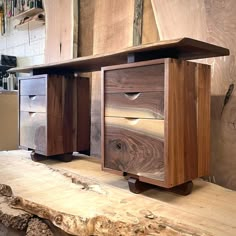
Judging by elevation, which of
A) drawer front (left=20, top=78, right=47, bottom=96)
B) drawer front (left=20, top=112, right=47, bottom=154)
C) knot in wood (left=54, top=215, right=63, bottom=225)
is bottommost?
knot in wood (left=54, top=215, right=63, bottom=225)

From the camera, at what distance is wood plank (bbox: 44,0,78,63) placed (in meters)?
1.61

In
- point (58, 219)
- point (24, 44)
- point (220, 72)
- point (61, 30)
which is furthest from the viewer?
point (24, 44)

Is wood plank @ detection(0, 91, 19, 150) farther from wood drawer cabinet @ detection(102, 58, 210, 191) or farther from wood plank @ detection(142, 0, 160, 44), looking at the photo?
wood drawer cabinet @ detection(102, 58, 210, 191)

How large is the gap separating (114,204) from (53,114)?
0.60 meters

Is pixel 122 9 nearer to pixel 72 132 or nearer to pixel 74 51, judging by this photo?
pixel 74 51

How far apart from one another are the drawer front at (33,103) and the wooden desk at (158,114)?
1.38 ft

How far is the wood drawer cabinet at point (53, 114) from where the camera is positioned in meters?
1.24

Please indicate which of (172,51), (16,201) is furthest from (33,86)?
(172,51)

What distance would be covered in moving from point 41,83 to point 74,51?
429 millimetres

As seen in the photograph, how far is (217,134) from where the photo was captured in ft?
3.35

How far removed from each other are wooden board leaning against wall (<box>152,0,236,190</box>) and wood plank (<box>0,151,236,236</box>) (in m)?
0.09

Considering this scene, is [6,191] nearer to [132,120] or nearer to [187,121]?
[132,120]

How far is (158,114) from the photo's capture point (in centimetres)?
79

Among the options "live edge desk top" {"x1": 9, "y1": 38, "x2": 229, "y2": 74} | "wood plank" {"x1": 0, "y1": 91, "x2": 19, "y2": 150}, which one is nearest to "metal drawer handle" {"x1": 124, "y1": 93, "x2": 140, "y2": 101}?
"live edge desk top" {"x1": 9, "y1": 38, "x2": 229, "y2": 74}
